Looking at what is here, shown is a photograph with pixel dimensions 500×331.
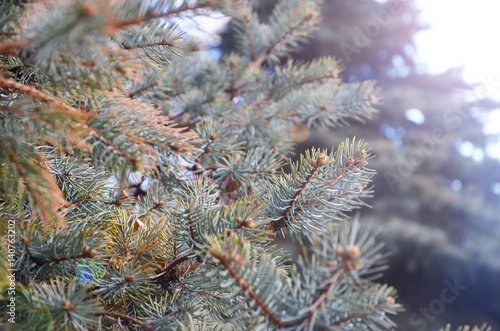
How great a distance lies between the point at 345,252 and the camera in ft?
0.66

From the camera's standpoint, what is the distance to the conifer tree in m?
0.22

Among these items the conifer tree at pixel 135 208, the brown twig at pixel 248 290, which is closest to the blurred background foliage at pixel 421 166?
the conifer tree at pixel 135 208

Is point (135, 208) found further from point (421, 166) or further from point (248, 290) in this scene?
point (421, 166)

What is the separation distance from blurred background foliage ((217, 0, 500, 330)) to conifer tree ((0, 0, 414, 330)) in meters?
1.85

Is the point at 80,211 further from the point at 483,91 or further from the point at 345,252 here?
the point at 483,91

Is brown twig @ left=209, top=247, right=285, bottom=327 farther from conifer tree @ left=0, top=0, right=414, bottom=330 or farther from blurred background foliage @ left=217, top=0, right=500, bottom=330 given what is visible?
blurred background foliage @ left=217, top=0, right=500, bottom=330

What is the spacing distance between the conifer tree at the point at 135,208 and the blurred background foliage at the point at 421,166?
185 centimetres

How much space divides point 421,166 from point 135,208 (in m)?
2.74

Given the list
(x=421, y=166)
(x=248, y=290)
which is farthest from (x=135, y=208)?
(x=421, y=166)

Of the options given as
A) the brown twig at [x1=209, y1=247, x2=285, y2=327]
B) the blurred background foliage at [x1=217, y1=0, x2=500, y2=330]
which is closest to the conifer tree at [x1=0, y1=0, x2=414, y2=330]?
the brown twig at [x1=209, y1=247, x2=285, y2=327]

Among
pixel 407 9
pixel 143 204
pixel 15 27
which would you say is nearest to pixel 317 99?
pixel 143 204

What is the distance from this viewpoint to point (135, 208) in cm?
44

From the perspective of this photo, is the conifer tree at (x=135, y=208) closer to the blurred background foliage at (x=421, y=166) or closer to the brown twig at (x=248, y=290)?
the brown twig at (x=248, y=290)

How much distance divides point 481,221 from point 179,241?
9.67 feet
